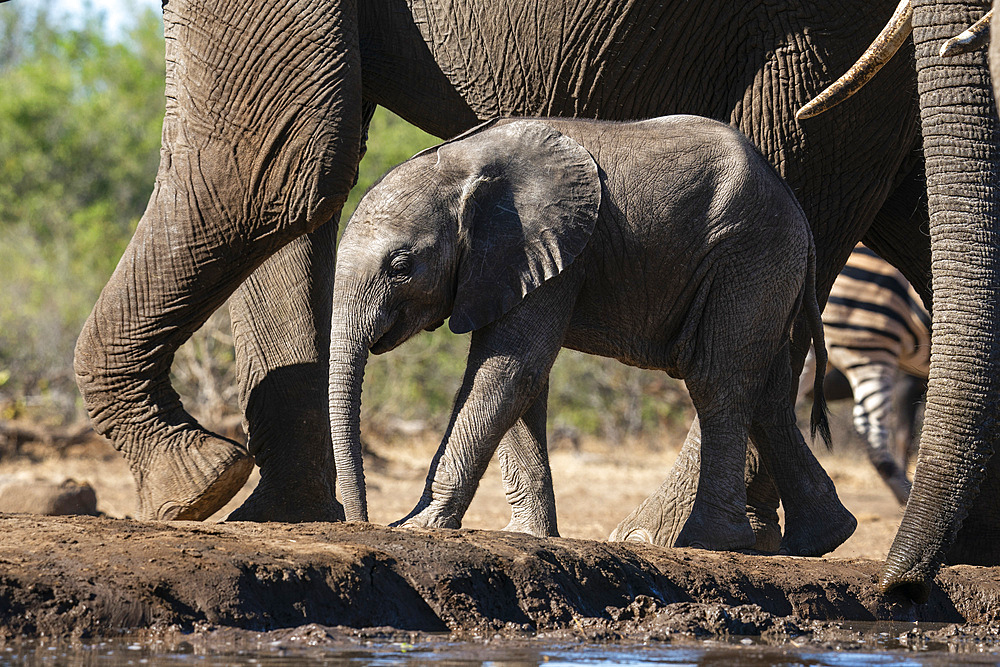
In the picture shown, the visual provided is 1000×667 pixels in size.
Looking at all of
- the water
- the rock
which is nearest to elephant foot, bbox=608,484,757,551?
the water

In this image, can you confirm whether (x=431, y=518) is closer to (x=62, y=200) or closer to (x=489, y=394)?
(x=489, y=394)

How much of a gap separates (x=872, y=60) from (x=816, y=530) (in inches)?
67.2

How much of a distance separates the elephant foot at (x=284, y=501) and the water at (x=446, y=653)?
7.76ft

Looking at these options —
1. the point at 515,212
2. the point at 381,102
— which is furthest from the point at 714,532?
the point at 381,102

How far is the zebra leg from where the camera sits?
9.10 m

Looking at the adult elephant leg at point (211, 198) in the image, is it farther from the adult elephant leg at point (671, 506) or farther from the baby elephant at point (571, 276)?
the adult elephant leg at point (671, 506)

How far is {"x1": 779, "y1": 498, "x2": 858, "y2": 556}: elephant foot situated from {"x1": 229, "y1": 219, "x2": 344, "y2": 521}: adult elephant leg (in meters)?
1.83

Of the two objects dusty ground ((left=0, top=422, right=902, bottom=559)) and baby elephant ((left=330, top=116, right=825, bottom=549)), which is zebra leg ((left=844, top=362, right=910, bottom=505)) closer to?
dusty ground ((left=0, top=422, right=902, bottom=559))

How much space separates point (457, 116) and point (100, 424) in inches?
69.0

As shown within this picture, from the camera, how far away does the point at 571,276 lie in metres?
4.57

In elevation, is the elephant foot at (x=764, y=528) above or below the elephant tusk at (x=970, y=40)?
below

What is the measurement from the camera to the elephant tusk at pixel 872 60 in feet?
13.5

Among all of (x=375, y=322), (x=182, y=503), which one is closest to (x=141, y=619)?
(x=375, y=322)

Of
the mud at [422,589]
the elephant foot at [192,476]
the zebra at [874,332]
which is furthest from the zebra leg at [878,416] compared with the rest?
the elephant foot at [192,476]
